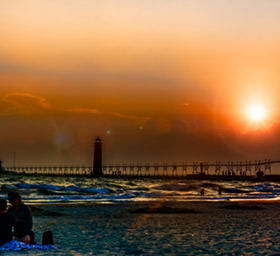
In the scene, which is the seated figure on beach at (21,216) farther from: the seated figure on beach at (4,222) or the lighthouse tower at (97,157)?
the lighthouse tower at (97,157)

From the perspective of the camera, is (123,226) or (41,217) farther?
(41,217)

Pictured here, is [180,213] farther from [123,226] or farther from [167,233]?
[167,233]

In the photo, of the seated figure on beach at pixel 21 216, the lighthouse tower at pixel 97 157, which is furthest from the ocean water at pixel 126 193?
the lighthouse tower at pixel 97 157

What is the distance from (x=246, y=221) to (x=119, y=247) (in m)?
11.5

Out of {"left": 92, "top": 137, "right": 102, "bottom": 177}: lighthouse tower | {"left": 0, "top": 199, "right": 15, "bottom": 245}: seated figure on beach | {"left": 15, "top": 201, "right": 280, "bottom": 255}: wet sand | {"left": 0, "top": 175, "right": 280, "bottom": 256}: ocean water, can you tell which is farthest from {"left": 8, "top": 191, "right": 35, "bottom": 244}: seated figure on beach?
{"left": 92, "top": 137, "right": 102, "bottom": 177}: lighthouse tower

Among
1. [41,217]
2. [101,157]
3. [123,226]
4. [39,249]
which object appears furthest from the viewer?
[101,157]

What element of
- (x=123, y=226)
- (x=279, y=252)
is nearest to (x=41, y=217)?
(x=123, y=226)

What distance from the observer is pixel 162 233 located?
22469mm

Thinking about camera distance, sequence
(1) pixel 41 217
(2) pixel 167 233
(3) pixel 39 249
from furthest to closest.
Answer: (1) pixel 41 217 → (2) pixel 167 233 → (3) pixel 39 249

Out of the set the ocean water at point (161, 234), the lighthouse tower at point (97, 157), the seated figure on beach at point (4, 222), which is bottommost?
the ocean water at point (161, 234)

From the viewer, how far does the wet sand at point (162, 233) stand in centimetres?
1812

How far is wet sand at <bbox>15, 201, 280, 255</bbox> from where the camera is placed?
1812cm

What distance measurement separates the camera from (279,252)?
17453mm

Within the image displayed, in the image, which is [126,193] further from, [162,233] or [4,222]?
[4,222]
